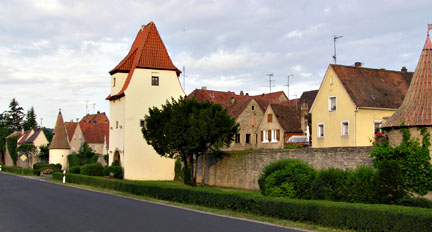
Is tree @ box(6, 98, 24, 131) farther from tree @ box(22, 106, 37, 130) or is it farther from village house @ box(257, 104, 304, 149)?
village house @ box(257, 104, 304, 149)

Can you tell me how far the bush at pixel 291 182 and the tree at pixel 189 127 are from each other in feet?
36.1

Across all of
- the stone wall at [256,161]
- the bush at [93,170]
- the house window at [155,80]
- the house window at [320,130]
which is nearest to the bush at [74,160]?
the bush at [93,170]

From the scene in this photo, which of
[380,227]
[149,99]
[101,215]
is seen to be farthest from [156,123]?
[380,227]

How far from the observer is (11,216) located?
56.6 ft

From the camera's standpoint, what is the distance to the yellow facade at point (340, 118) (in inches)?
1535

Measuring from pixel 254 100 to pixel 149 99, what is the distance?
66.1 feet

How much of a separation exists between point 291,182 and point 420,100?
6589mm

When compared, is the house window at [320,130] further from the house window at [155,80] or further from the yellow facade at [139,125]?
the house window at [155,80]

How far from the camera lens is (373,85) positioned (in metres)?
41.1

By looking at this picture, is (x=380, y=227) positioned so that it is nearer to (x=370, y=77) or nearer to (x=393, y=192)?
(x=393, y=192)

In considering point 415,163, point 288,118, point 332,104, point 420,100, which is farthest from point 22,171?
point 415,163

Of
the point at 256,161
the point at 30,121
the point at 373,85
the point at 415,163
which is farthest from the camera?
the point at 30,121

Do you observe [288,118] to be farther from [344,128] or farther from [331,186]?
[331,186]

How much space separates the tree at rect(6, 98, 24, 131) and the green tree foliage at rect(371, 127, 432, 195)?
145984mm
